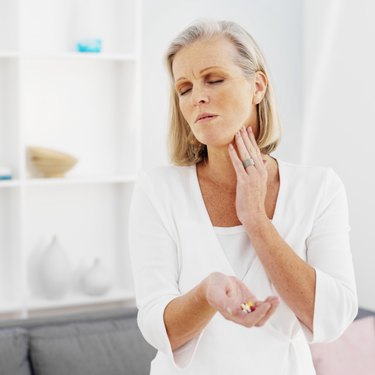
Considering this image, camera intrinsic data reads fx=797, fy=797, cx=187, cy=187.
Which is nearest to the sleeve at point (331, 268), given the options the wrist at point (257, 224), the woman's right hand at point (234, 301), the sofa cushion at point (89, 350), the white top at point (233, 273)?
the white top at point (233, 273)

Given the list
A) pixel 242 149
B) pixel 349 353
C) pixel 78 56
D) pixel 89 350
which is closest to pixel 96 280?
pixel 89 350

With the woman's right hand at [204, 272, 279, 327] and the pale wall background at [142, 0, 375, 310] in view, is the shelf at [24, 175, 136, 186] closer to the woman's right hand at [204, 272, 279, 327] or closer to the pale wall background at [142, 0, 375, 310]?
the pale wall background at [142, 0, 375, 310]

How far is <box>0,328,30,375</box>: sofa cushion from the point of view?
2.46 m

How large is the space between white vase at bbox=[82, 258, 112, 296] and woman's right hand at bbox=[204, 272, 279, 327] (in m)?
2.19

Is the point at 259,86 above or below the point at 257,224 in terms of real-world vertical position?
above

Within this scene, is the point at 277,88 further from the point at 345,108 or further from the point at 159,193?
the point at 159,193

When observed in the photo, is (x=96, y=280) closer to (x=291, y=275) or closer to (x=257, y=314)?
(x=291, y=275)

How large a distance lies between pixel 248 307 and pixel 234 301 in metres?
0.02

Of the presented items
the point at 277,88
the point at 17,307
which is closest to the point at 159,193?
the point at 17,307

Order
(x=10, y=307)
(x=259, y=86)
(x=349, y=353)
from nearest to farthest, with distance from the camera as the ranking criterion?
(x=259, y=86) → (x=349, y=353) → (x=10, y=307)

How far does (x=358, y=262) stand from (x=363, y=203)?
0.27 metres

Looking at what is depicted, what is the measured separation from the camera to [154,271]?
1367 mm

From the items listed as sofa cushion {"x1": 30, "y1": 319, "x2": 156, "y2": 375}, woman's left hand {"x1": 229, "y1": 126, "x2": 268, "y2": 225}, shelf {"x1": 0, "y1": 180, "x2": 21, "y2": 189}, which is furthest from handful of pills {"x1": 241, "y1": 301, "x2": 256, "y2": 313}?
shelf {"x1": 0, "y1": 180, "x2": 21, "y2": 189}

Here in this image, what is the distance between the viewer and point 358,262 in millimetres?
3471
